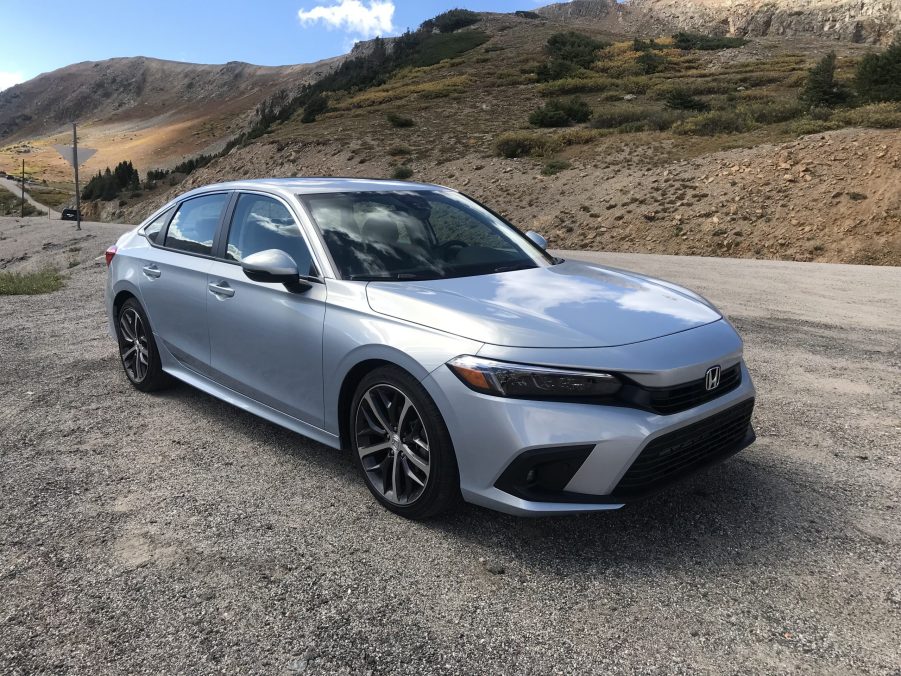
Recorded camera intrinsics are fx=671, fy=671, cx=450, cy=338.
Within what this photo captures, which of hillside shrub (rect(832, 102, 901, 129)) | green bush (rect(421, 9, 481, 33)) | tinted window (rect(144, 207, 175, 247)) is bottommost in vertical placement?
tinted window (rect(144, 207, 175, 247))

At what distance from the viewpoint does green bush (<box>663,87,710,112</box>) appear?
31562mm

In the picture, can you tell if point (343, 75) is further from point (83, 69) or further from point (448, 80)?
point (83, 69)

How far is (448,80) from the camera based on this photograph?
47719mm

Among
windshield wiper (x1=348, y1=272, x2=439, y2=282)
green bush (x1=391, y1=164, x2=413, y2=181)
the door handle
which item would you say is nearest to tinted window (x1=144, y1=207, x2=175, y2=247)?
the door handle

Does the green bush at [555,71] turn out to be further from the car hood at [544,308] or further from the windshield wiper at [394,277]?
the windshield wiper at [394,277]

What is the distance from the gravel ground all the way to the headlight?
76cm

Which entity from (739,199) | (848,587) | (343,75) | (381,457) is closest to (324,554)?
(381,457)

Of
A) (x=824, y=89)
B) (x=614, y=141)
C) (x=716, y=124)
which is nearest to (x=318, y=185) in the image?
(x=614, y=141)

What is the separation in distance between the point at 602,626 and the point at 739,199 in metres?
19.1

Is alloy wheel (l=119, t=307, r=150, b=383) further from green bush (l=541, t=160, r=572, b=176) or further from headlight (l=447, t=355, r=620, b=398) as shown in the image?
green bush (l=541, t=160, r=572, b=176)

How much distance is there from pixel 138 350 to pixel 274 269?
237cm

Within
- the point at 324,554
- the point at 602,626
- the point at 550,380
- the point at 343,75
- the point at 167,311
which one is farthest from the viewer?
the point at 343,75

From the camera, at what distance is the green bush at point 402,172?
92.1 feet

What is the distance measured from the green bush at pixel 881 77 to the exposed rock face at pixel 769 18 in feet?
206
